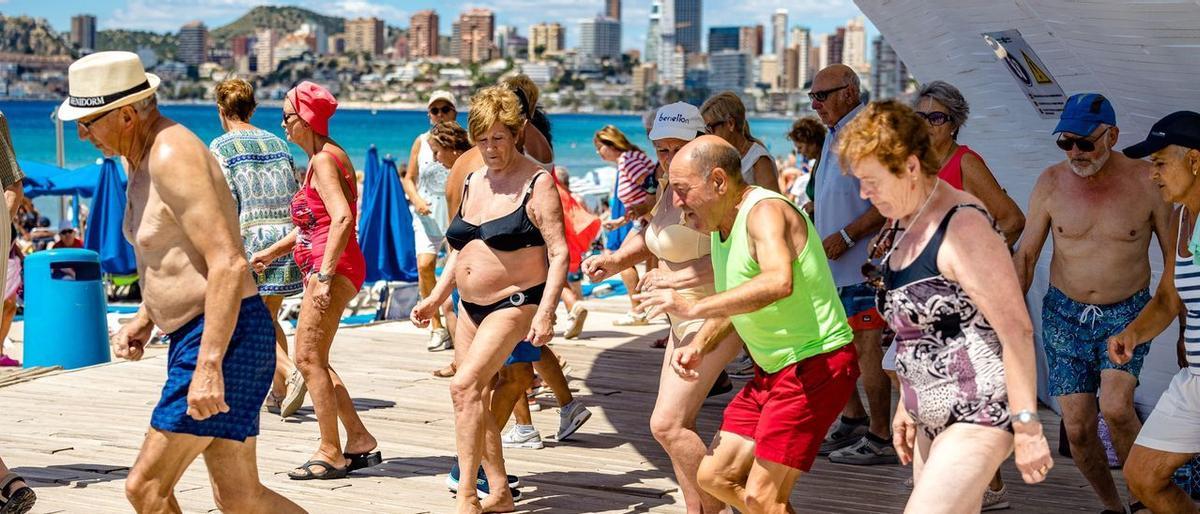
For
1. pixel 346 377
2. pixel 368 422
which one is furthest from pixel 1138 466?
pixel 346 377

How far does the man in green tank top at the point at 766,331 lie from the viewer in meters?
4.34

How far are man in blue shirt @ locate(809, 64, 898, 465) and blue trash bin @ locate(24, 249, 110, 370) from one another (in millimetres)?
5752

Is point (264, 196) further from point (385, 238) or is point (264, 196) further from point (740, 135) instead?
point (385, 238)

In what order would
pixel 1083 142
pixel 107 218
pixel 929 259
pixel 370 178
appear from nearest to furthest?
1. pixel 929 259
2. pixel 1083 142
3. pixel 370 178
4. pixel 107 218

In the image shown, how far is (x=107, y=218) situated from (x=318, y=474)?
12.2 metres

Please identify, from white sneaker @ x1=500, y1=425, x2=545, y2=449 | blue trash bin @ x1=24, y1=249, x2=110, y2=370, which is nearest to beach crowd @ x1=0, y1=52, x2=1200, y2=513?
white sneaker @ x1=500, y1=425, x2=545, y2=449

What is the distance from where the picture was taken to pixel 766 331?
4484 mm

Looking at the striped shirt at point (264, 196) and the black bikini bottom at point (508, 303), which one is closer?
the black bikini bottom at point (508, 303)

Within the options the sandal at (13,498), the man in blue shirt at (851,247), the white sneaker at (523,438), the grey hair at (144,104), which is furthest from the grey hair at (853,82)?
the sandal at (13,498)

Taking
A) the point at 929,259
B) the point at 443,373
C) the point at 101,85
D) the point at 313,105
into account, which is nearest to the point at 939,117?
the point at 929,259

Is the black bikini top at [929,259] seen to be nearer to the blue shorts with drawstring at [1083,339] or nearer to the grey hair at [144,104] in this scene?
the blue shorts with drawstring at [1083,339]

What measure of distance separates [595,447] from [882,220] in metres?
1.89

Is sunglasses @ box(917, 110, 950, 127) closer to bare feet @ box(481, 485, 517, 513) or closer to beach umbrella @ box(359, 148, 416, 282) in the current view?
bare feet @ box(481, 485, 517, 513)

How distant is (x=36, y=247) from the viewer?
20281 mm
